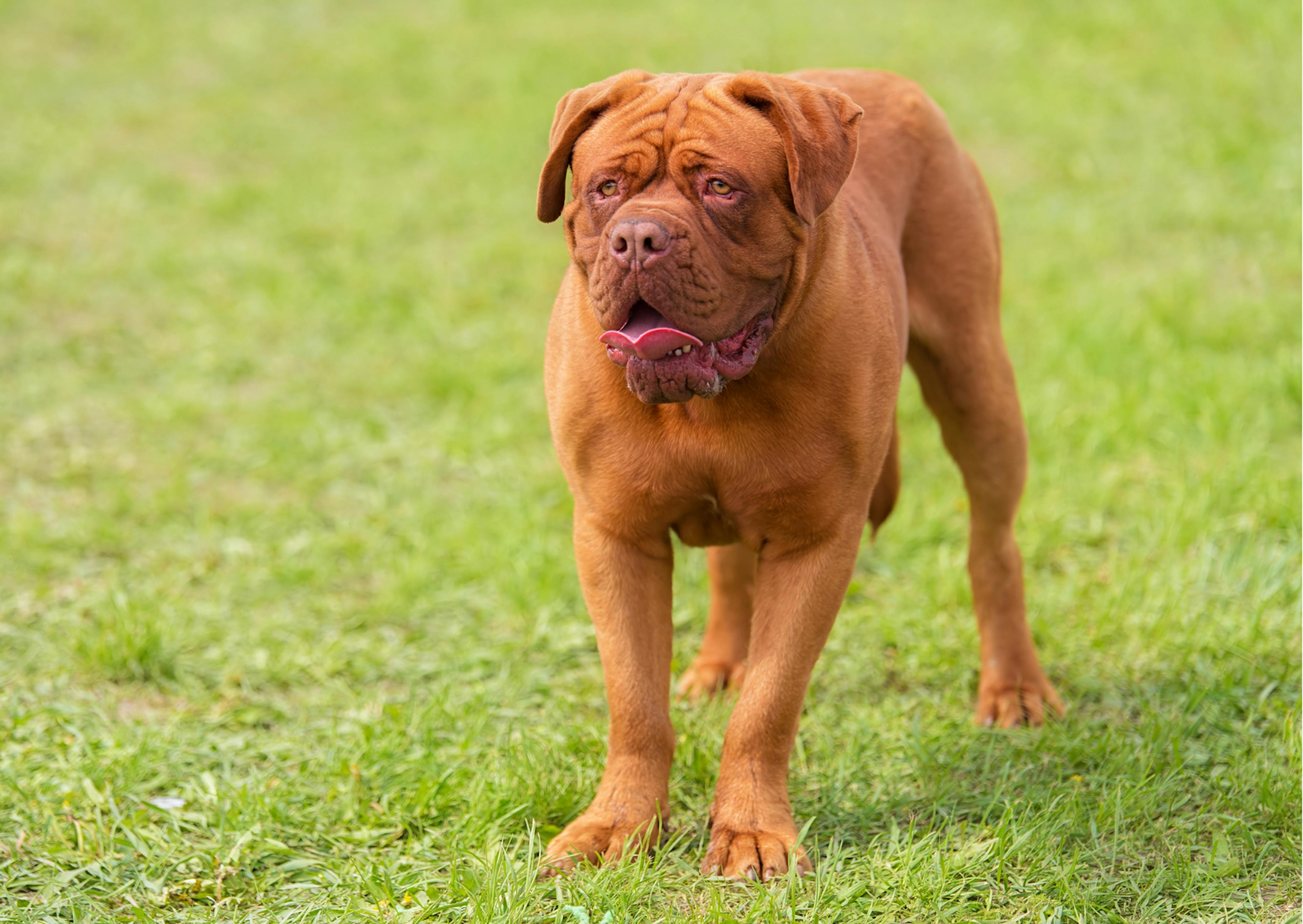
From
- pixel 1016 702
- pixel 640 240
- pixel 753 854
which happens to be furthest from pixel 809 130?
pixel 1016 702

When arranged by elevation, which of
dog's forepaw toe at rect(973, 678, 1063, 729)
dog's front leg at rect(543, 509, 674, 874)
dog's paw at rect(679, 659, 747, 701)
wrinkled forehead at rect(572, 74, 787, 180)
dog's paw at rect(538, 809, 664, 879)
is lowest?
dog's paw at rect(679, 659, 747, 701)

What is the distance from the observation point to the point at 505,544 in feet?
17.7

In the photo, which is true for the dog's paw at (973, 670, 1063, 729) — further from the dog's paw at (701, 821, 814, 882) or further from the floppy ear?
the floppy ear

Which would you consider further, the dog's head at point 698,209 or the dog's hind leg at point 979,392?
the dog's hind leg at point 979,392

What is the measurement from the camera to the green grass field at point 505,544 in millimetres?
3432

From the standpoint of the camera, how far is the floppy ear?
9.88 ft

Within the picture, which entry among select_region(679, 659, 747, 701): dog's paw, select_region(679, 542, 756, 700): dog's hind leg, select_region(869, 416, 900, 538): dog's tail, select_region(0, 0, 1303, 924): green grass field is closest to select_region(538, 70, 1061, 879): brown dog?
select_region(869, 416, 900, 538): dog's tail

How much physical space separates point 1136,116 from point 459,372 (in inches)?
233

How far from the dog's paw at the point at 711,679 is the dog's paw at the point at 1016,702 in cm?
77

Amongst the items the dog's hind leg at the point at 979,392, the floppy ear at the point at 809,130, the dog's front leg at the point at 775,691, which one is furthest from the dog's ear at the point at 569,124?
the dog's hind leg at the point at 979,392

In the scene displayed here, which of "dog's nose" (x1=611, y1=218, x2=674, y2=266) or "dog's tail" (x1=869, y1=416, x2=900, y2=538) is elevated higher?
"dog's nose" (x1=611, y1=218, x2=674, y2=266)

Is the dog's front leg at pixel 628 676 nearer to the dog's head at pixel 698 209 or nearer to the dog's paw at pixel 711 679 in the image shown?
the dog's head at pixel 698 209

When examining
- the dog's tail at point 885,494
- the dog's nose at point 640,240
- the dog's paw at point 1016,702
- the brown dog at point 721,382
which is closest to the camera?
the dog's nose at point 640,240

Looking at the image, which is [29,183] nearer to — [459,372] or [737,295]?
[459,372]
